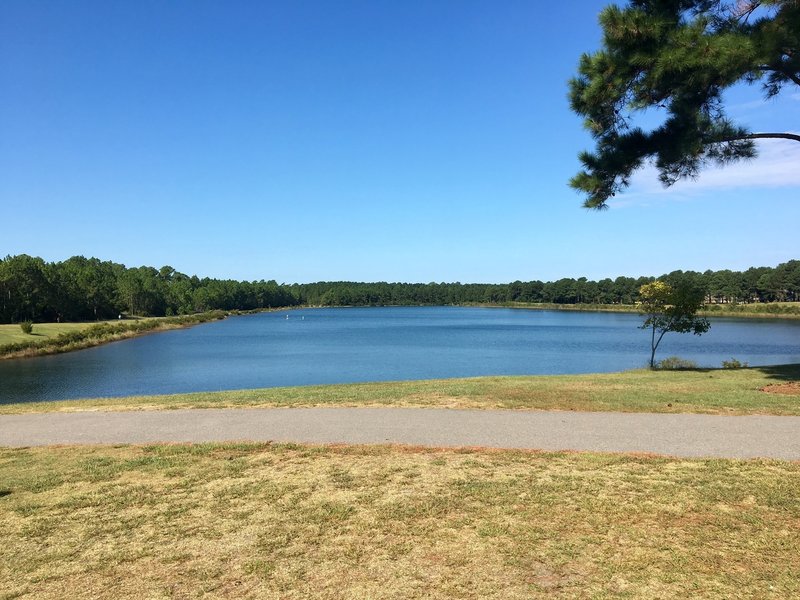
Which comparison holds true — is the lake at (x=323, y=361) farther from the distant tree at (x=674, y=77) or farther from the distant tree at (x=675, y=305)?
the distant tree at (x=674, y=77)

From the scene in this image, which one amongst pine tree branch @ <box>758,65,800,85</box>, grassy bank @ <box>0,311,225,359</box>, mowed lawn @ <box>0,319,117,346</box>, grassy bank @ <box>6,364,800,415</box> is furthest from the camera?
mowed lawn @ <box>0,319,117,346</box>

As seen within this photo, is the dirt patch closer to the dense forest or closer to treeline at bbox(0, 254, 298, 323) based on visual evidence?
the dense forest

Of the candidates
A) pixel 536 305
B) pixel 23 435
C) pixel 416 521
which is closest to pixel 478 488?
pixel 416 521

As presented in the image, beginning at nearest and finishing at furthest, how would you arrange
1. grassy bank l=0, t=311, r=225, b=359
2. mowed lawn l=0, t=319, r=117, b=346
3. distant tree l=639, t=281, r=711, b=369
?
1. distant tree l=639, t=281, r=711, b=369
2. grassy bank l=0, t=311, r=225, b=359
3. mowed lawn l=0, t=319, r=117, b=346

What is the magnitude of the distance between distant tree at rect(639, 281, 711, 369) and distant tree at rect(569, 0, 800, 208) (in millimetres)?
10772

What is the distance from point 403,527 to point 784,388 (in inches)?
503

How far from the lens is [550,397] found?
13227 mm

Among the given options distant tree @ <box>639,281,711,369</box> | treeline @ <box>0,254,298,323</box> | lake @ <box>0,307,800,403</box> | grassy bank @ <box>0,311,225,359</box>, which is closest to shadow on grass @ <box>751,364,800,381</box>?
distant tree @ <box>639,281,711,369</box>

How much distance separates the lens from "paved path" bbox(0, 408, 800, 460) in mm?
8555

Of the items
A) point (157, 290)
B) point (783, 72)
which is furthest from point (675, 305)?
point (157, 290)

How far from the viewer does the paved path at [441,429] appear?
855cm

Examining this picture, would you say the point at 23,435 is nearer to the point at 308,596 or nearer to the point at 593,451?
the point at 308,596

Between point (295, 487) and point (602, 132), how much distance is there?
12.5 meters

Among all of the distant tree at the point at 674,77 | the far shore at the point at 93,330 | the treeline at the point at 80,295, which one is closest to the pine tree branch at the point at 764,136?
the distant tree at the point at 674,77
